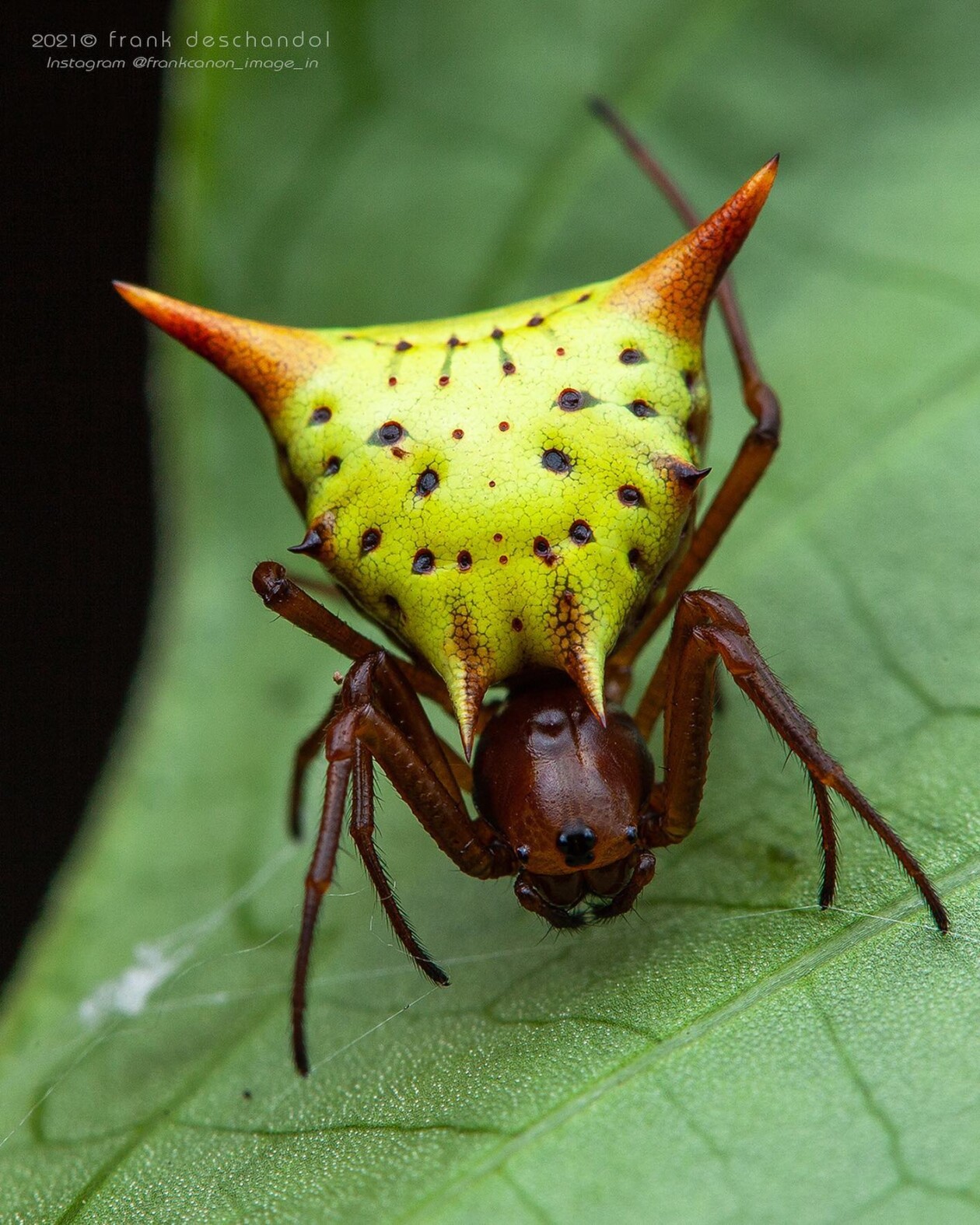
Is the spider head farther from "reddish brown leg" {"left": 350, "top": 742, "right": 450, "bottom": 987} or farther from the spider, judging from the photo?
"reddish brown leg" {"left": 350, "top": 742, "right": 450, "bottom": 987}

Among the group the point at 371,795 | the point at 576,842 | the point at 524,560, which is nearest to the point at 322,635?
the point at 371,795

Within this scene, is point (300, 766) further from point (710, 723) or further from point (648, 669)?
point (710, 723)

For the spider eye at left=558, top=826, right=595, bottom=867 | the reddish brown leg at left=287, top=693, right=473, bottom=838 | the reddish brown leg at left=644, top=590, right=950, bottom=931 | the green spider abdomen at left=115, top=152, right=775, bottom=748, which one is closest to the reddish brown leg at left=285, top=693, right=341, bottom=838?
the reddish brown leg at left=287, top=693, right=473, bottom=838

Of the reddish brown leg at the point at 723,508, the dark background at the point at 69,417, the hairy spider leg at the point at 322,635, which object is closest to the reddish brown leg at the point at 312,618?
the hairy spider leg at the point at 322,635

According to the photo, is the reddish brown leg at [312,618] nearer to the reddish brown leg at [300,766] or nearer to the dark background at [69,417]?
the reddish brown leg at [300,766]

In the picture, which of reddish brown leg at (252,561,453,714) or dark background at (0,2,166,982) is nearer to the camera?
reddish brown leg at (252,561,453,714)

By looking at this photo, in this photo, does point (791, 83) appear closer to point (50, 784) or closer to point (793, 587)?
point (793, 587)

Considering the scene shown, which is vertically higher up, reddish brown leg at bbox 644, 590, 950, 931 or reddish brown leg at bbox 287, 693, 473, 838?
reddish brown leg at bbox 644, 590, 950, 931
